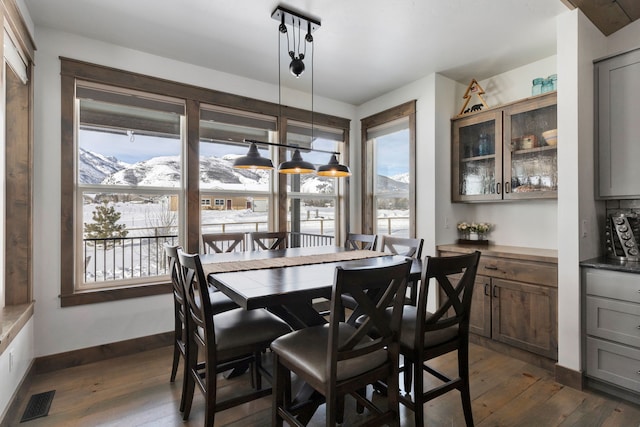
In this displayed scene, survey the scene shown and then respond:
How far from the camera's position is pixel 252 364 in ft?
7.56

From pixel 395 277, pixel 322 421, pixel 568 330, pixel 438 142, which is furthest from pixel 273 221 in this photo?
pixel 568 330

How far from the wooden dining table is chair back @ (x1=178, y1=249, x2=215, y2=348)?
0.13 m

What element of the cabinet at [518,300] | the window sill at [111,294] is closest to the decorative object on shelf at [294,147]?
the window sill at [111,294]

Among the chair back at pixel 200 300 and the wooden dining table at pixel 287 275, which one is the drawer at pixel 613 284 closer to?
the wooden dining table at pixel 287 275

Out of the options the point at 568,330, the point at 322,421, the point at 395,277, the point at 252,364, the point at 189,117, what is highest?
the point at 189,117

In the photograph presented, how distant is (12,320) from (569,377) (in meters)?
3.87

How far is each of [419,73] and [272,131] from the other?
1755 millimetres

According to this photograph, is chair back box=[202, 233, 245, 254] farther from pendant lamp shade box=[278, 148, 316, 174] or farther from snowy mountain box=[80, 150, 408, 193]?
pendant lamp shade box=[278, 148, 316, 174]

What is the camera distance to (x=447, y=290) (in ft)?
5.69

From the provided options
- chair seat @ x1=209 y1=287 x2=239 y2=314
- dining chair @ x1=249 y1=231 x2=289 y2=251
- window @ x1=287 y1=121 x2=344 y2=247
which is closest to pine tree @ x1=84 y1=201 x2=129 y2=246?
dining chair @ x1=249 y1=231 x2=289 y2=251

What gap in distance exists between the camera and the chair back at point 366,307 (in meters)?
1.35

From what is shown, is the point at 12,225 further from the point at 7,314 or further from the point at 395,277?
the point at 395,277

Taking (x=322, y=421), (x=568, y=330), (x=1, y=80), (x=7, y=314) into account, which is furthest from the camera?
(x=568, y=330)

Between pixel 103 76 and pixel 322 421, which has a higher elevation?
pixel 103 76
